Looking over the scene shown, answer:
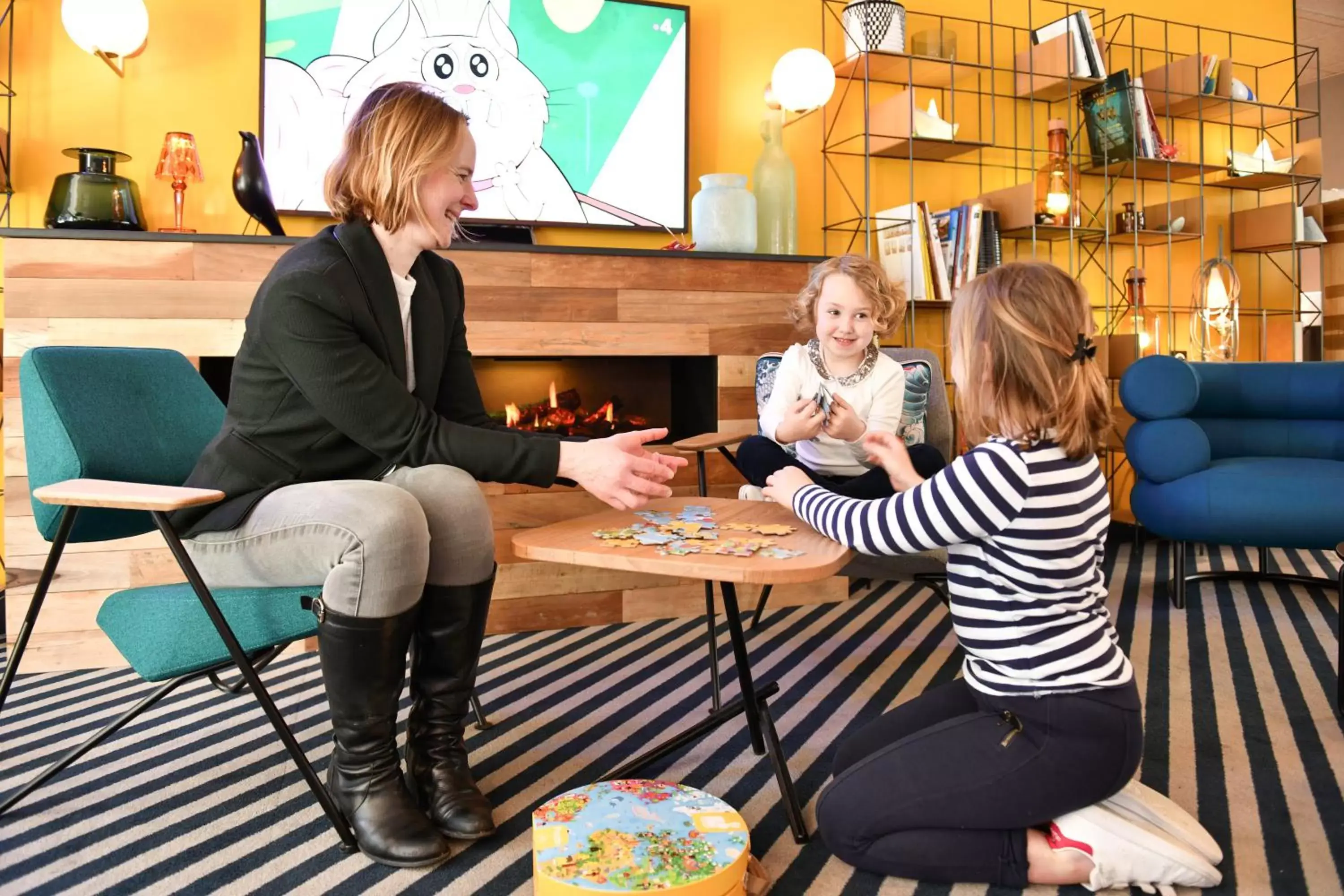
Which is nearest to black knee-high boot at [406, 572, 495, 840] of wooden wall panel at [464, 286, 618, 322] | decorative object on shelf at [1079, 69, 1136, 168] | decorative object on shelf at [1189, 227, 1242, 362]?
wooden wall panel at [464, 286, 618, 322]

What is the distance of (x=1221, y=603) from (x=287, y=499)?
281 centimetres

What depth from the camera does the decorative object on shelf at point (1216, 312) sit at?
4.48 metres

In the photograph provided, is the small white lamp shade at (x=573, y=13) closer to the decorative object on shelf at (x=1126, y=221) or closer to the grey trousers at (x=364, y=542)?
the grey trousers at (x=364, y=542)

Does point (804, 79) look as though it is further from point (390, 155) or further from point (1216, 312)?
point (1216, 312)

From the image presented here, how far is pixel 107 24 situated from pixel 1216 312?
14.7ft

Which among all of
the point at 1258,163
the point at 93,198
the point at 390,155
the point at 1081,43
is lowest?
the point at 390,155

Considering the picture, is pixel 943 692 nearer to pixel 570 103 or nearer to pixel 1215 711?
pixel 1215 711

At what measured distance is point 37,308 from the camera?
2453 mm

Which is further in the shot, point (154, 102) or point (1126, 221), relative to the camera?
point (1126, 221)

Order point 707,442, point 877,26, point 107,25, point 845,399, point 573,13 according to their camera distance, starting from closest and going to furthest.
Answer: point 707,442 → point 845,399 → point 107,25 → point 573,13 → point 877,26

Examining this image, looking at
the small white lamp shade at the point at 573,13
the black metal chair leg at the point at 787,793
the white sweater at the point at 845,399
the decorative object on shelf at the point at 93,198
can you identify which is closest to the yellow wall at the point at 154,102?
the decorative object on shelf at the point at 93,198

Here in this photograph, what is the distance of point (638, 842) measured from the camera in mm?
1285

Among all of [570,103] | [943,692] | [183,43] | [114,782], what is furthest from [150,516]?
[570,103]

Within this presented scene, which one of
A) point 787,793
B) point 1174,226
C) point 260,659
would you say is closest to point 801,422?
point 787,793
